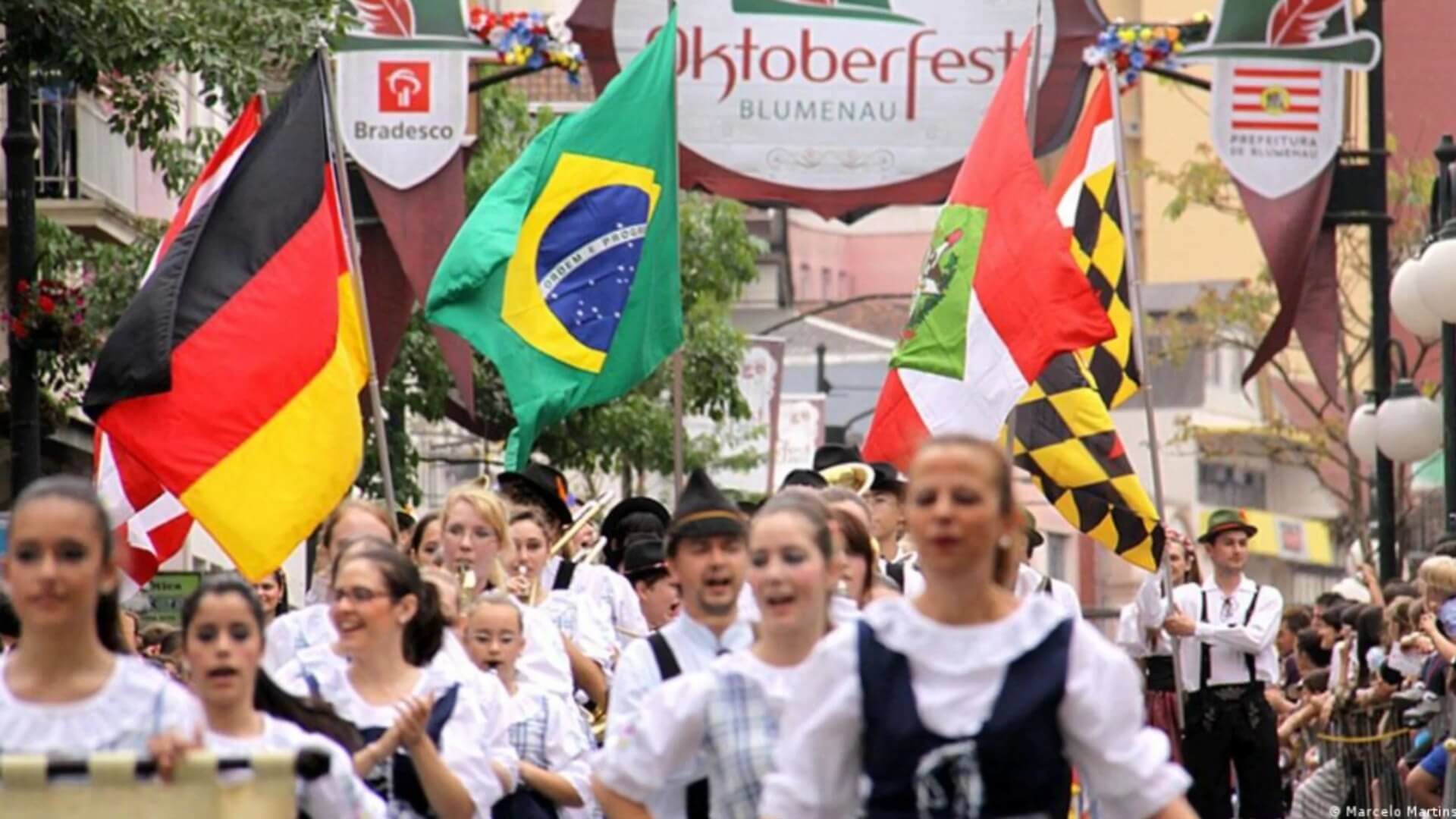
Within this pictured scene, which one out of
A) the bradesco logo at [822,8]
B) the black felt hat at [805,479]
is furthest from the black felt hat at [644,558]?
the bradesco logo at [822,8]

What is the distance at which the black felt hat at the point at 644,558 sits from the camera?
43.8 ft

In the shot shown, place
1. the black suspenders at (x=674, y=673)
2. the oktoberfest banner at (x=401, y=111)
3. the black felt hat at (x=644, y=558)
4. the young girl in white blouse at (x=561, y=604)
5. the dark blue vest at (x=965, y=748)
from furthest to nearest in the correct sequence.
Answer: the oktoberfest banner at (x=401, y=111) → the black felt hat at (x=644, y=558) → the young girl in white blouse at (x=561, y=604) → the black suspenders at (x=674, y=673) → the dark blue vest at (x=965, y=748)

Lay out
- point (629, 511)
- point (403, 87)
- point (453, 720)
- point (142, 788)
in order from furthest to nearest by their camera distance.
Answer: point (403, 87)
point (629, 511)
point (453, 720)
point (142, 788)

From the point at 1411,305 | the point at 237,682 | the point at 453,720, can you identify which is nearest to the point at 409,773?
the point at 453,720

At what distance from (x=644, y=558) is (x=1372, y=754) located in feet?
21.2

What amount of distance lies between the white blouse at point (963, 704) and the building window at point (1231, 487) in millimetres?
63268

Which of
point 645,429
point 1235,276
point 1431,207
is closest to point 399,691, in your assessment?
point 1431,207

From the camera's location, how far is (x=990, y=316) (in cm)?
1489

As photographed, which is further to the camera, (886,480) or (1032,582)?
(1032,582)

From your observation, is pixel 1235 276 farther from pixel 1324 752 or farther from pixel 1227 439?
pixel 1324 752

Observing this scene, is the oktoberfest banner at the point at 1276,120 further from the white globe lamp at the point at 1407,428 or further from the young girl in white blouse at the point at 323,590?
the young girl in white blouse at the point at 323,590

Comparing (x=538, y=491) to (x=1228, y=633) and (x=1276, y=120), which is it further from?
(x=1276, y=120)

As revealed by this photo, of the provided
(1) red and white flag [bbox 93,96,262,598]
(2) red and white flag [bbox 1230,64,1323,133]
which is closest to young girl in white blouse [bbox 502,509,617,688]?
(1) red and white flag [bbox 93,96,262,598]

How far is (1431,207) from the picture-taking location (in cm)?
2162
